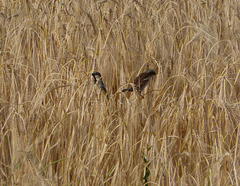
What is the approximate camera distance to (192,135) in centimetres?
253

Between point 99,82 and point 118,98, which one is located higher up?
point 99,82

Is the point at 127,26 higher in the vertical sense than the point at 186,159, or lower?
higher

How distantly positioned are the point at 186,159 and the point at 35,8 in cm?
224

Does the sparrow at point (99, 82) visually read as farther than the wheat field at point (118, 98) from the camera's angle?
Yes

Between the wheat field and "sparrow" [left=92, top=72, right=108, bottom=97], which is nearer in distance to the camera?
the wheat field

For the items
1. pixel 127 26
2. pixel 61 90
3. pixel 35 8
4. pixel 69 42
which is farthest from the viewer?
pixel 35 8

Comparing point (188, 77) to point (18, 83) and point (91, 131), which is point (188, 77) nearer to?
point (91, 131)

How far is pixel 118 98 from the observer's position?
3.01 meters

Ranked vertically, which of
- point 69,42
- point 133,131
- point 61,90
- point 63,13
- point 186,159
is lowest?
point 186,159

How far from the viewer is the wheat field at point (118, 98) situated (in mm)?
A: 2244

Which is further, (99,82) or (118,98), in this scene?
(118,98)

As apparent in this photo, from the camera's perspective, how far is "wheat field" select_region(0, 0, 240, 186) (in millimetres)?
2244

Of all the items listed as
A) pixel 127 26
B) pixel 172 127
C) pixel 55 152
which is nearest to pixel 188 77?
pixel 172 127

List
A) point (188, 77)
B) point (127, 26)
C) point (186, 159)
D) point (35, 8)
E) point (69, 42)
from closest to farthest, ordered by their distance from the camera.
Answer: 1. point (186, 159)
2. point (188, 77)
3. point (69, 42)
4. point (127, 26)
5. point (35, 8)
